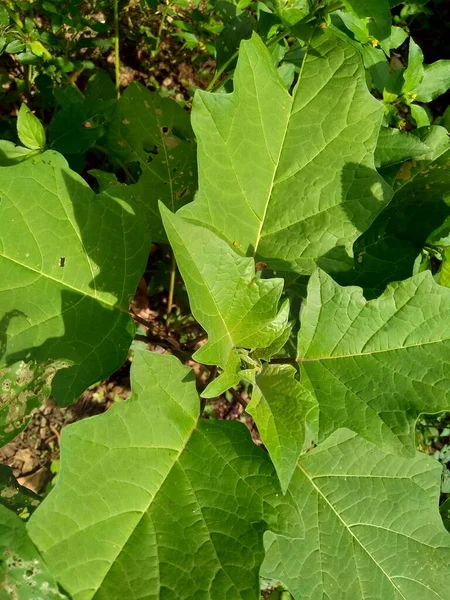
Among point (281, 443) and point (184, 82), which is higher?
point (184, 82)

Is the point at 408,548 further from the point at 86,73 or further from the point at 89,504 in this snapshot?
the point at 86,73

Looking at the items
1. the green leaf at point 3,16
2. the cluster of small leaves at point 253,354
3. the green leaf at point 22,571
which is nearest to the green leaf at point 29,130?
the cluster of small leaves at point 253,354

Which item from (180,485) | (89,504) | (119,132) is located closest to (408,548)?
(180,485)

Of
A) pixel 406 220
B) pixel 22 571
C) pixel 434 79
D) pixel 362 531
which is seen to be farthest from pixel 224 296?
pixel 434 79

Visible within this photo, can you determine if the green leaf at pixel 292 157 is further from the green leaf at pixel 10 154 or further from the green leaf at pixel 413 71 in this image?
the green leaf at pixel 10 154

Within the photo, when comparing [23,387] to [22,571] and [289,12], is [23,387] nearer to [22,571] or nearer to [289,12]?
[22,571]

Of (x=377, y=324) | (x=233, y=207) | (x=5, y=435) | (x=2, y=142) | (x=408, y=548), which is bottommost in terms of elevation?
(x=408, y=548)
